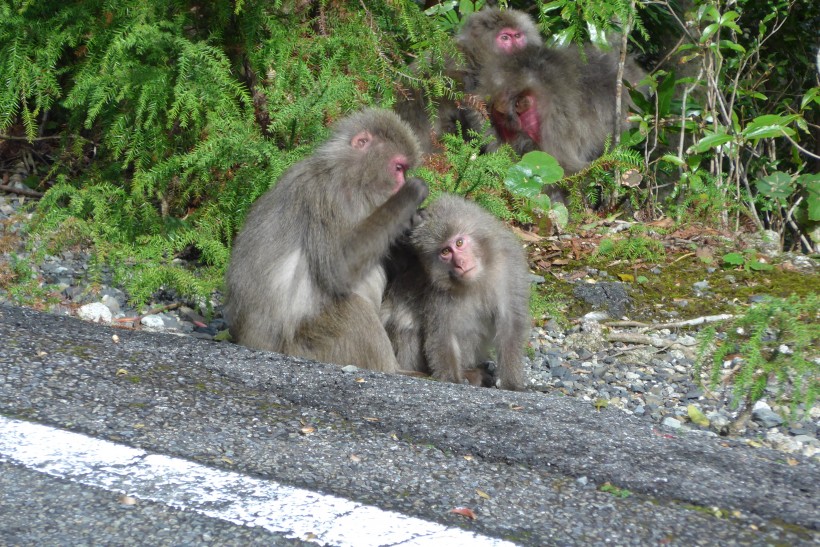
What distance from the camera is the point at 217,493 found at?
8.89ft

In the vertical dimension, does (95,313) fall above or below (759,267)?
below

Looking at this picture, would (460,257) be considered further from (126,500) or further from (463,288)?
(126,500)

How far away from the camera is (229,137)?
6270 mm

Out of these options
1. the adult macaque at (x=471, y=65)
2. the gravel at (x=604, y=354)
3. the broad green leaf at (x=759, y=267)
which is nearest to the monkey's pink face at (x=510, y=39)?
the adult macaque at (x=471, y=65)

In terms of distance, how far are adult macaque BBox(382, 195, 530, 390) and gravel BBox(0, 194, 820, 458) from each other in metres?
0.31

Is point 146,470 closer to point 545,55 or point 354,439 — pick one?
point 354,439

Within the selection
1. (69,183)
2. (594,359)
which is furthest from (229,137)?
(594,359)

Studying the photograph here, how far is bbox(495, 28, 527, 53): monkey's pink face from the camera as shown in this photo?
827cm

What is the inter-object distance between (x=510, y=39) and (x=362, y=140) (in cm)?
347

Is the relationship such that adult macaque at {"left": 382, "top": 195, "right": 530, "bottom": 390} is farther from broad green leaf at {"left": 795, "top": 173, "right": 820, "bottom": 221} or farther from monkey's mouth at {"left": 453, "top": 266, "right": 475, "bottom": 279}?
broad green leaf at {"left": 795, "top": 173, "right": 820, "bottom": 221}

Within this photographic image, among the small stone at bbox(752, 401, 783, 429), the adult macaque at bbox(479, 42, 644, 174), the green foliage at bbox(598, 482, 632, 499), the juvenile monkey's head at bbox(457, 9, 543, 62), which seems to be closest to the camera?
the green foliage at bbox(598, 482, 632, 499)

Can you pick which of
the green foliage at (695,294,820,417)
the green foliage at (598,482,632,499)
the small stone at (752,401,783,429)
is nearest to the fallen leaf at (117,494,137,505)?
the green foliage at (598,482,632,499)

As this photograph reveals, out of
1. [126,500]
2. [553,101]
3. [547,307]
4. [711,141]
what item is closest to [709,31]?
[711,141]

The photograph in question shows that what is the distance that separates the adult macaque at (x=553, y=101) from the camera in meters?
7.99
